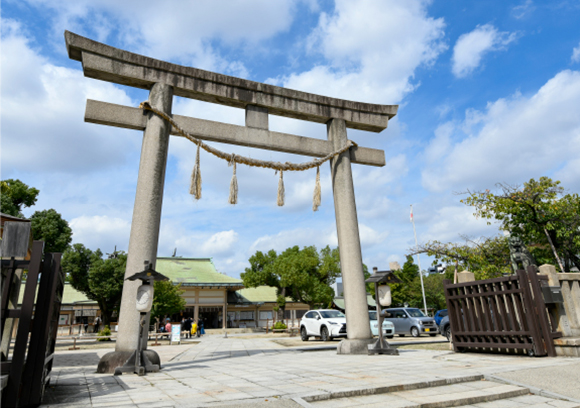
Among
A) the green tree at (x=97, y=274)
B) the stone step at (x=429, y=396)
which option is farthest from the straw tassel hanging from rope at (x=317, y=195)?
the green tree at (x=97, y=274)

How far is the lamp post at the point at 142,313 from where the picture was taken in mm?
6375

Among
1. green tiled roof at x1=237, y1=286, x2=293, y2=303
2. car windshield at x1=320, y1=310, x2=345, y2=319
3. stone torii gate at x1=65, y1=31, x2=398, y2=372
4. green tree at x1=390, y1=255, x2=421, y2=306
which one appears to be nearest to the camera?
stone torii gate at x1=65, y1=31, x2=398, y2=372

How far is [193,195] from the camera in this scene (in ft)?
28.0

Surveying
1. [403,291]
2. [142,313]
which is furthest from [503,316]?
[403,291]

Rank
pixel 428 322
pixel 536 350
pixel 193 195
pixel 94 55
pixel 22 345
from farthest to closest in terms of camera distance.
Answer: pixel 428 322 → pixel 193 195 → pixel 94 55 → pixel 536 350 → pixel 22 345

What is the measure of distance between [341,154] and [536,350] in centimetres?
621

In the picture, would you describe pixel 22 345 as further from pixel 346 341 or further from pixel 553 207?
pixel 553 207

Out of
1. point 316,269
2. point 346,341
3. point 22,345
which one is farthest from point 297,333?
point 22,345

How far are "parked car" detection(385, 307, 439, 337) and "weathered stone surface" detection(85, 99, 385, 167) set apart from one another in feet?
33.0

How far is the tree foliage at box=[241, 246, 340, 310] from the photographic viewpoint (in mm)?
35656

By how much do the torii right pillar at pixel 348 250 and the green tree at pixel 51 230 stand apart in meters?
22.3

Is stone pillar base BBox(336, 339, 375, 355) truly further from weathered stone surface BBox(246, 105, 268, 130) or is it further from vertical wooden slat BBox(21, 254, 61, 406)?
vertical wooden slat BBox(21, 254, 61, 406)

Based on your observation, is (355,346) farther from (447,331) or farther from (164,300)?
(164,300)

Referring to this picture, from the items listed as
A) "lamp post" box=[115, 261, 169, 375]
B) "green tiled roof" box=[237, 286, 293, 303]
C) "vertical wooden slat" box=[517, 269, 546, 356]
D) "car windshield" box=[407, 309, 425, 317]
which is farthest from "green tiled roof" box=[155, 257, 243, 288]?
"vertical wooden slat" box=[517, 269, 546, 356]
